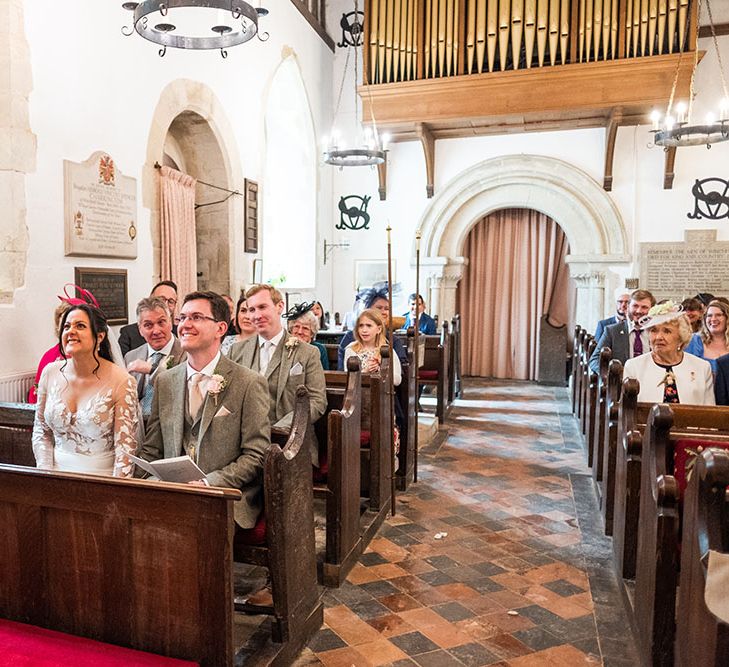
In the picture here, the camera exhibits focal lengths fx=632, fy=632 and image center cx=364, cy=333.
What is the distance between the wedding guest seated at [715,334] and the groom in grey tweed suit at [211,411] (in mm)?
3268

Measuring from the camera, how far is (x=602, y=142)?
27.5 feet

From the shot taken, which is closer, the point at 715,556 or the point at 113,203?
the point at 715,556

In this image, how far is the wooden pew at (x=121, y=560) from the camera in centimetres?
176

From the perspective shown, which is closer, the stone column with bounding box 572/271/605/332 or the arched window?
the arched window

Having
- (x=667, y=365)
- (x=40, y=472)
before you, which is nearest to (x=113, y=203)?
(x=40, y=472)

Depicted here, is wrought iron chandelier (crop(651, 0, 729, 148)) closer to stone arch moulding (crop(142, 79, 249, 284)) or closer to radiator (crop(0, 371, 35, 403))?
stone arch moulding (crop(142, 79, 249, 284))

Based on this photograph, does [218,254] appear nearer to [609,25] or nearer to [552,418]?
[552,418]

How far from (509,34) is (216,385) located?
22.9ft

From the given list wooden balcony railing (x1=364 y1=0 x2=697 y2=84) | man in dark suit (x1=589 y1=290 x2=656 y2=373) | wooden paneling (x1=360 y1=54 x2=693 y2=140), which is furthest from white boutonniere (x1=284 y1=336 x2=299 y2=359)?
wooden balcony railing (x1=364 y1=0 x2=697 y2=84)

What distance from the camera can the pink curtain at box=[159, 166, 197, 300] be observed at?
5.41 metres

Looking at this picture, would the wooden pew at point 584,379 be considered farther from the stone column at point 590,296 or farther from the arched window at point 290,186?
the arched window at point 290,186

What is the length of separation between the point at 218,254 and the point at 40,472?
16.1ft

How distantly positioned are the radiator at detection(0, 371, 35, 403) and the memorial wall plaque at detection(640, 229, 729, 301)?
7.30m

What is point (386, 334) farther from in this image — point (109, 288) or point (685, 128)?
point (685, 128)
